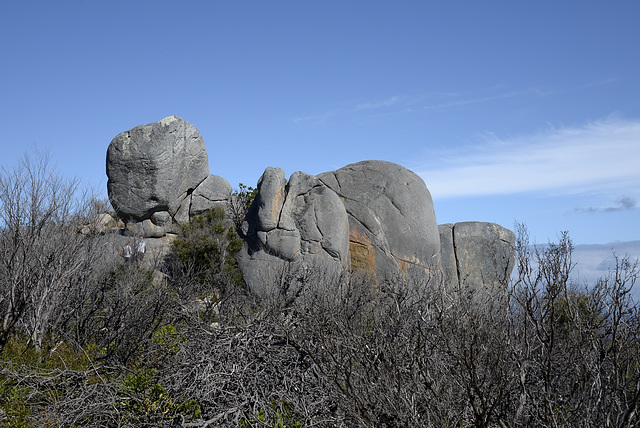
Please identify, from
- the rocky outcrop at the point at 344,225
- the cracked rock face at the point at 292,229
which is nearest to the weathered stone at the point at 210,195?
the rocky outcrop at the point at 344,225

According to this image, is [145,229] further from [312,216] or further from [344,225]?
[344,225]

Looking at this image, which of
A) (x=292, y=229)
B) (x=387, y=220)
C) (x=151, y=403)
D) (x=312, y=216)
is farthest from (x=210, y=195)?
(x=151, y=403)

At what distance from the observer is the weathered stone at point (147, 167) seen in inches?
939

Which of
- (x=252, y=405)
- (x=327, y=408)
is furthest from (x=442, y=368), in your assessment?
(x=252, y=405)

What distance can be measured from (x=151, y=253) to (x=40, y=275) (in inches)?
469

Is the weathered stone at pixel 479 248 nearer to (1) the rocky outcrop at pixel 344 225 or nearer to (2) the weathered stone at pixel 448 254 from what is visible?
(2) the weathered stone at pixel 448 254

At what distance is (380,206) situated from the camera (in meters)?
20.1

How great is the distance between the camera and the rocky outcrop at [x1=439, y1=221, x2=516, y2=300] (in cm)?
2236

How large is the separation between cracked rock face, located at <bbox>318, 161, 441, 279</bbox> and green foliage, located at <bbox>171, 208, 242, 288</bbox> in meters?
3.69

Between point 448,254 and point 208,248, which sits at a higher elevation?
point 208,248

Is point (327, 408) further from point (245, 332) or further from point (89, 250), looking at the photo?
point (89, 250)

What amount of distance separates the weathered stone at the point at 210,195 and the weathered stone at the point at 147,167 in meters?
1.03

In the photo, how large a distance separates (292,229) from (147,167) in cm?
824

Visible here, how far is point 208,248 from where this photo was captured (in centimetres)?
2080
